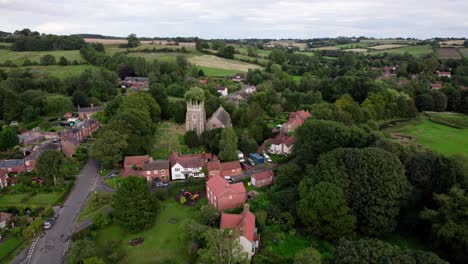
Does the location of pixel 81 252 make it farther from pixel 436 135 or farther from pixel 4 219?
pixel 436 135

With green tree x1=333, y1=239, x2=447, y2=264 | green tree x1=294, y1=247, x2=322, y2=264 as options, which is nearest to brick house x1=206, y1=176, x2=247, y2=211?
green tree x1=294, y1=247, x2=322, y2=264

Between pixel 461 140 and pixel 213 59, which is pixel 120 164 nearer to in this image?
pixel 461 140

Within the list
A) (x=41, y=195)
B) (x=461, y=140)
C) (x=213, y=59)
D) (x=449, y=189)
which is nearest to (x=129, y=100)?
(x=41, y=195)

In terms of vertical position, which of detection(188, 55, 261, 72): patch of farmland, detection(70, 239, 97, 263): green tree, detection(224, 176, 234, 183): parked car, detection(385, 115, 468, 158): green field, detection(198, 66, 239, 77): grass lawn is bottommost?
detection(224, 176, 234, 183): parked car

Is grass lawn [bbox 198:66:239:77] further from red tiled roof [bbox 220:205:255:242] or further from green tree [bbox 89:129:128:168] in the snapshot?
red tiled roof [bbox 220:205:255:242]

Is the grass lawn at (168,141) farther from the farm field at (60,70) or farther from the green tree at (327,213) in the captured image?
the farm field at (60,70)
